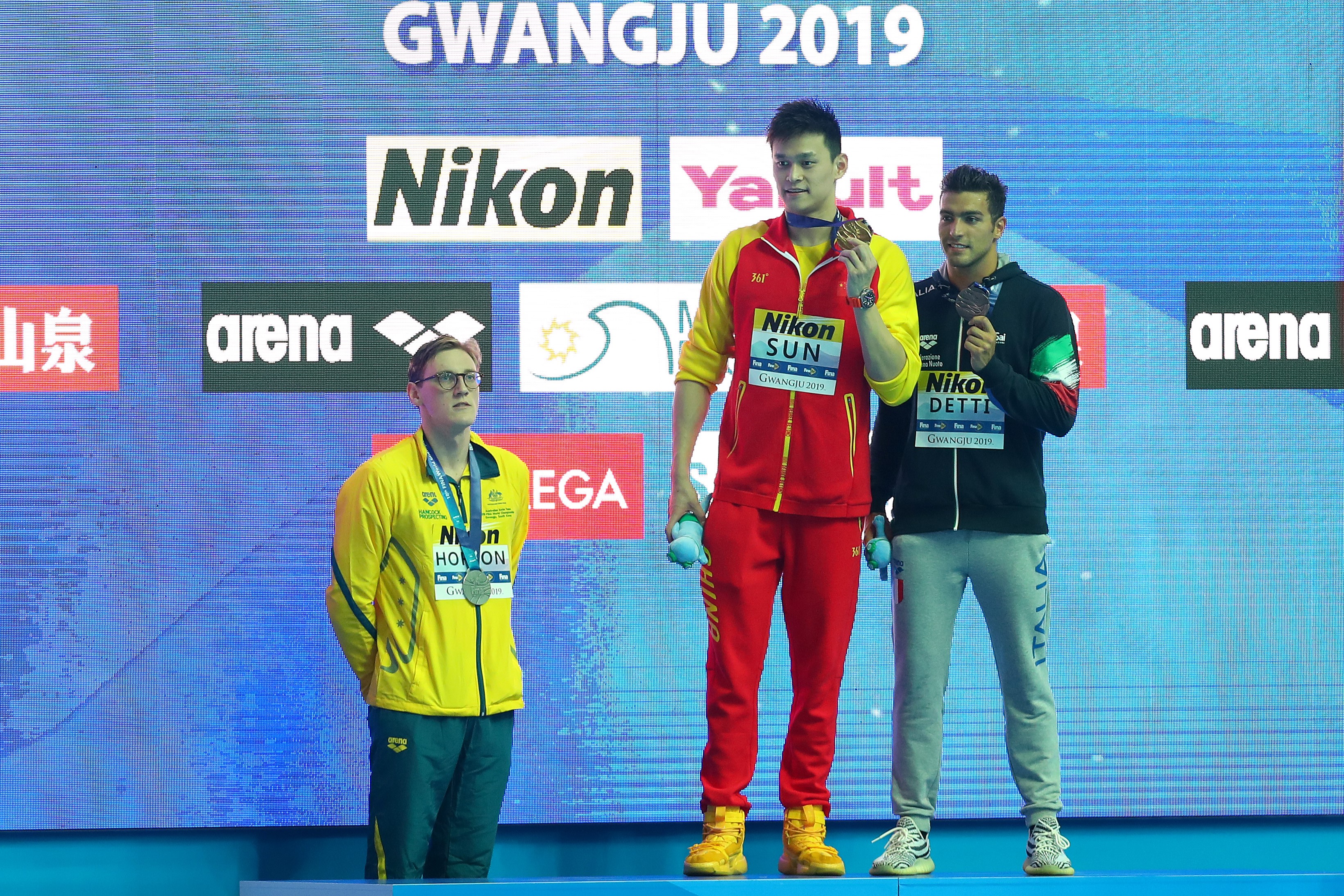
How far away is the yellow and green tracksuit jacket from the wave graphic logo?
986 millimetres

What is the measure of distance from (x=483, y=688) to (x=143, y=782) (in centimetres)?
156

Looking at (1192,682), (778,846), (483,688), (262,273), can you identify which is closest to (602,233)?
(262,273)

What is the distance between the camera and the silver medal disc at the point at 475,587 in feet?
9.17

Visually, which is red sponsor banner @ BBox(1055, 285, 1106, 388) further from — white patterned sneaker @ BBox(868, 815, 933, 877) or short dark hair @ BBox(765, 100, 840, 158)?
white patterned sneaker @ BBox(868, 815, 933, 877)

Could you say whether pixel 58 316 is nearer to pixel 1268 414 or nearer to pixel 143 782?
pixel 143 782

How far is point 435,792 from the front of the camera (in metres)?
2.80

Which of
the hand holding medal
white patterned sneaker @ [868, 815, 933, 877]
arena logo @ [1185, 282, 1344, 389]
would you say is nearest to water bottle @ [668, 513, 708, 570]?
the hand holding medal

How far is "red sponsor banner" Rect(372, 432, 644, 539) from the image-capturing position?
3832 mm

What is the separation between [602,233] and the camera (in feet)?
12.6

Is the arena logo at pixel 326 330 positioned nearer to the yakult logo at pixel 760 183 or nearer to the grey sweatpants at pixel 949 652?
the yakult logo at pixel 760 183

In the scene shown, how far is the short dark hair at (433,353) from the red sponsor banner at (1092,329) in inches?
74.5

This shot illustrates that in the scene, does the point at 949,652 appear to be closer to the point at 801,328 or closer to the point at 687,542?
the point at 687,542

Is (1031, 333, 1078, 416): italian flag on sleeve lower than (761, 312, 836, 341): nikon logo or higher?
lower

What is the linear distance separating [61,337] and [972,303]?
2650 millimetres
